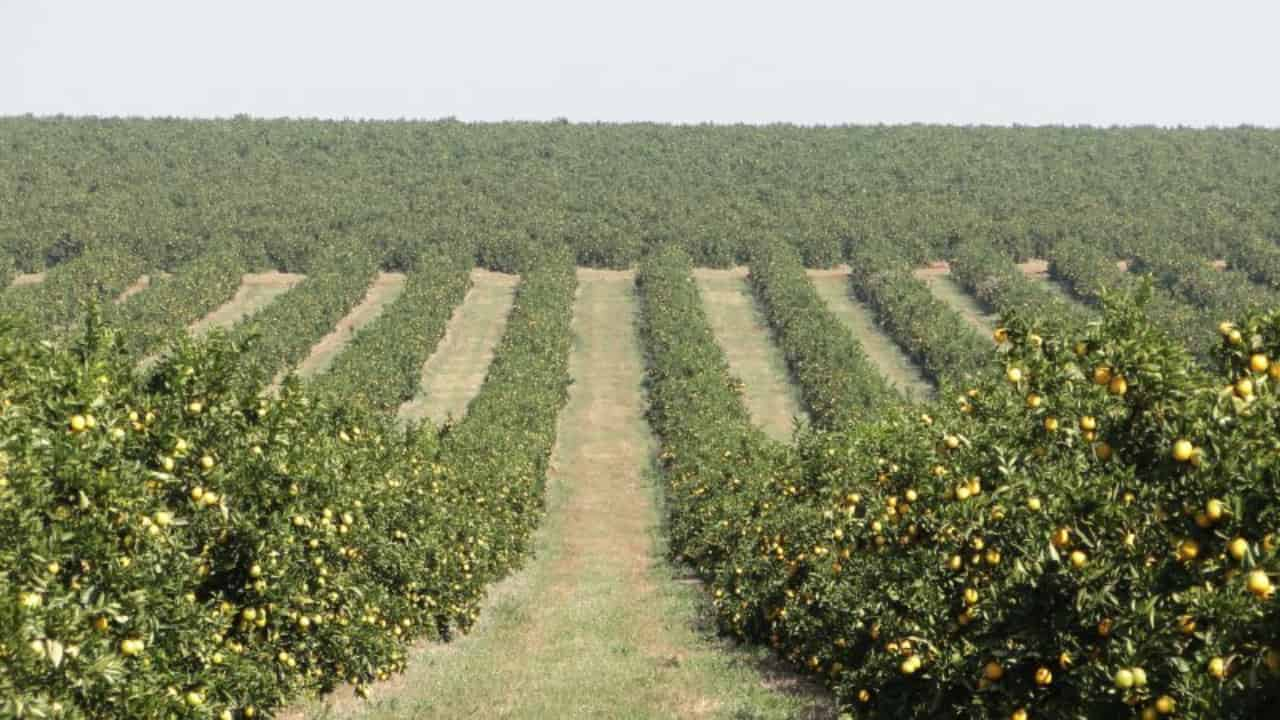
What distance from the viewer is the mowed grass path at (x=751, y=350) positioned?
203 feet

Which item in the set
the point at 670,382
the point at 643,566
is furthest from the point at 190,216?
the point at 643,566

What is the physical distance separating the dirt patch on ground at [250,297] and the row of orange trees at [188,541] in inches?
2297

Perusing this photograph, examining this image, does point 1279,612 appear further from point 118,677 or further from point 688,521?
point 688,521

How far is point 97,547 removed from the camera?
9.96 metres

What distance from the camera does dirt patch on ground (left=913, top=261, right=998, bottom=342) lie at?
7831 centimetres

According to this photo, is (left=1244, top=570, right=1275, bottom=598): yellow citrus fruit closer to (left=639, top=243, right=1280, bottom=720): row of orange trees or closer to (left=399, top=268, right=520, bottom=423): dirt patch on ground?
(left=639, top=243, right=1280, bottom=720): row of orange trees

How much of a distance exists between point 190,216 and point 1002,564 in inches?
4235

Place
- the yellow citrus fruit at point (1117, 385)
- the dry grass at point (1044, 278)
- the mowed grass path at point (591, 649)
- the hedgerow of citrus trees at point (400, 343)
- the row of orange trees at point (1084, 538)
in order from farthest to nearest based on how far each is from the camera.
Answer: the dry grass at point (1044, 278)
the hedgerow of citrus trees at point (400, 343)
the mowed grass path at point (591, 649)
the yellow citrus fruit at point (1117, 385)
the row of orange trees at point (1084, 538)

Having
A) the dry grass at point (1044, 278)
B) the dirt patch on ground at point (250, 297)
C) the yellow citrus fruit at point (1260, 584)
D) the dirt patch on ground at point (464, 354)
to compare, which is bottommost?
the dirt patch on ground at point (464, 354)

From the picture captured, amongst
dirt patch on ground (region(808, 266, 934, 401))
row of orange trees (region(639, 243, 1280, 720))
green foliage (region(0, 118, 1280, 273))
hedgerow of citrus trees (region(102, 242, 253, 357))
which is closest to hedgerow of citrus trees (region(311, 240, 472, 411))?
hedgerow of citrus trees (region(102, 242, 253, 357))

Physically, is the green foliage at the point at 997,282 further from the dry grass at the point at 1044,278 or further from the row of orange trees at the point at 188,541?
the row of orange trees at the point at 188,541

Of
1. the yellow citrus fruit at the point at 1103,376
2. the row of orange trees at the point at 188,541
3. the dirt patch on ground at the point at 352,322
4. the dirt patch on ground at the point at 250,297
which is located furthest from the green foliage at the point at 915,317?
the yellow citrus fruit at the point at 1103,376

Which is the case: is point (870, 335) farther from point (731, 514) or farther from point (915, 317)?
point (731, 514)

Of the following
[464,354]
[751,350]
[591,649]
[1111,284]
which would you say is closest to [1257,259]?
[1111,284]
